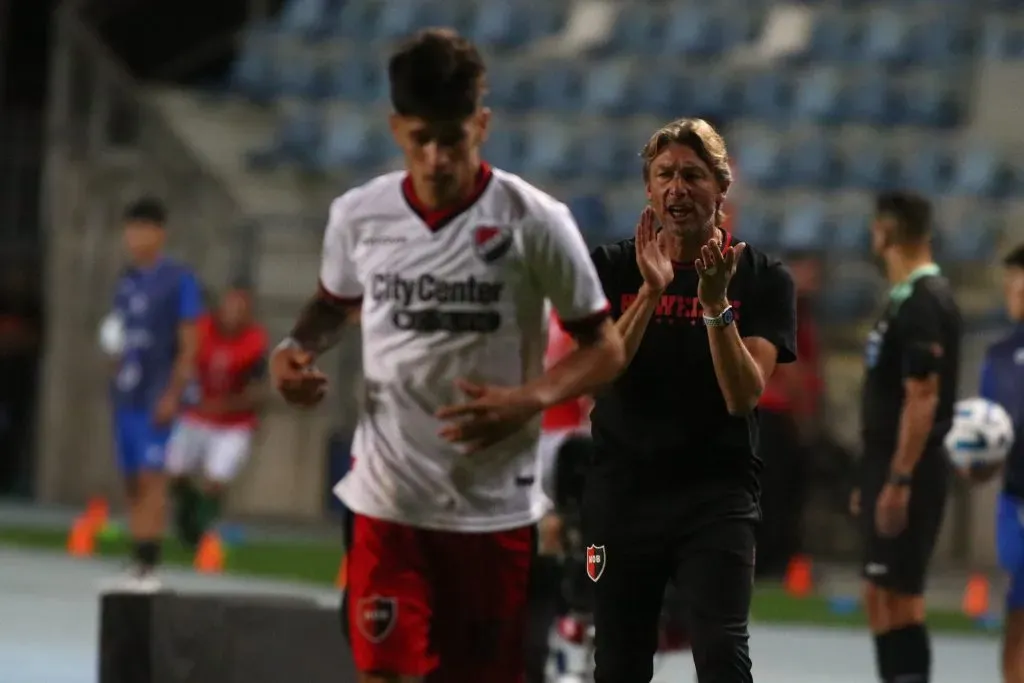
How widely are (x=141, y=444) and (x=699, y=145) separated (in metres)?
7.13

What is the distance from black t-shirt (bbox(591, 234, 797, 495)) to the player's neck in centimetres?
258

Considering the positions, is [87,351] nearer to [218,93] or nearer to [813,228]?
[218,93]

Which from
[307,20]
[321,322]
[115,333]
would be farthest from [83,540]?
[321,322]

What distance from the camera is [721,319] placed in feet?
15.9

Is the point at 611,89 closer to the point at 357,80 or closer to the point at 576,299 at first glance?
the point at 357,80

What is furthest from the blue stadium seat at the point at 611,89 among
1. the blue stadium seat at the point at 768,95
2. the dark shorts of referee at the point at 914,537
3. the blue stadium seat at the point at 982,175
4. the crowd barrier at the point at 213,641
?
the crowd barrier at the point at 213,641

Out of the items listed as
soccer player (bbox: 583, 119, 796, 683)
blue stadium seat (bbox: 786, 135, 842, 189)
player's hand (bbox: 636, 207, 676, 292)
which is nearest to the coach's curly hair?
soccer player (bbox: 583, 119, 796, 683)

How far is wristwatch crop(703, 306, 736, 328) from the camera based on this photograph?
483cm

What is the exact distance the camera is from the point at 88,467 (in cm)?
1889

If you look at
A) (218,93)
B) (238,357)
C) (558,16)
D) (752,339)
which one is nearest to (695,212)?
(752,339)

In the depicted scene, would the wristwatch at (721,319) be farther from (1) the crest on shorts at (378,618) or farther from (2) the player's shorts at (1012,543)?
(2) the player's shorts at (1012,543)

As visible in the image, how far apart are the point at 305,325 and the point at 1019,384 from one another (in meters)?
3.85

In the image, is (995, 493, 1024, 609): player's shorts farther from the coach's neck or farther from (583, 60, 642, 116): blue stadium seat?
(583, 60, 642, 116): blue stadium seat

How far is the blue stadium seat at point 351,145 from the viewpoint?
58.6 feet
